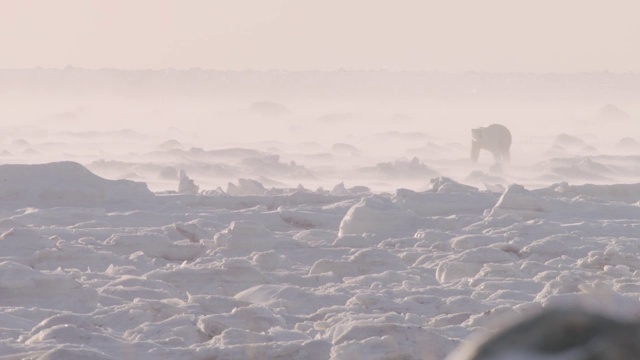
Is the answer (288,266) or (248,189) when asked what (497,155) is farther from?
(288,266)

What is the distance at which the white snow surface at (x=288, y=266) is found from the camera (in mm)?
5340

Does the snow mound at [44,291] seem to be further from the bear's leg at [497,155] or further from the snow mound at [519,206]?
the bear's leg at [497,155]

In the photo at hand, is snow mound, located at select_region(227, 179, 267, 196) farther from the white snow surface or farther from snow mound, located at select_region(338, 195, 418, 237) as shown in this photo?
snow mound, located at select_region(338, 195, 418, 237)

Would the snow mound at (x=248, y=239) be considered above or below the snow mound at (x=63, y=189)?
below

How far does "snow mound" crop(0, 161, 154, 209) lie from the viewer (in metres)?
10.8

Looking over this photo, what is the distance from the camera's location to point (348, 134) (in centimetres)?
5484

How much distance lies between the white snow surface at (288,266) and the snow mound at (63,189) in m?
0.02

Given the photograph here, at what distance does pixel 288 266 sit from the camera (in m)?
7.98

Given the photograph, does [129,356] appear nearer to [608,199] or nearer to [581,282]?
[581,282]

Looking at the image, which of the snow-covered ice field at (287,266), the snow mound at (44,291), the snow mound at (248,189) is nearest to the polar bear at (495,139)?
the snow-covered ice field at (287,266)

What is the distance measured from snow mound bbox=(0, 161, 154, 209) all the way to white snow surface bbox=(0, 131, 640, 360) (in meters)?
0.02

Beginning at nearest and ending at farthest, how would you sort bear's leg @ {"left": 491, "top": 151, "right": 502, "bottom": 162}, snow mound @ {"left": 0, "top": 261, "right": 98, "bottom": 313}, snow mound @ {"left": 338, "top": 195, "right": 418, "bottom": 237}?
snow mound @ {"left": 0, "top": 261, "right": 98, "bottom": 313} → snow mound @ {"left": 338, "top": 195, "right": 418, "bottom": 237} → bear's leg @ {"left": 491, "top": 151, "right": 502, "bottom": 162}

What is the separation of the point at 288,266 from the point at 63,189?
3.73m

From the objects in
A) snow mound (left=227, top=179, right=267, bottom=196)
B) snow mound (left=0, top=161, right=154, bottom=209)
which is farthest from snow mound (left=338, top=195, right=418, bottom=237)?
snow mound (left=227, top=179, right=267, bottom=196)
